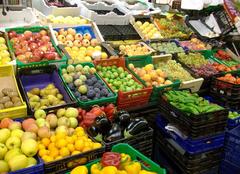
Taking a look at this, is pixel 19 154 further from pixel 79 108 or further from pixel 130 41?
pixel 130 41

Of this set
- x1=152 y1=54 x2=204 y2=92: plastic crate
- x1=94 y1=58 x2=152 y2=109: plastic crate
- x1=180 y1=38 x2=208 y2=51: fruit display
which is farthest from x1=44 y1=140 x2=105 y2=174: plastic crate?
x1=180 y1=38 x2=208 y2=51: fruit display

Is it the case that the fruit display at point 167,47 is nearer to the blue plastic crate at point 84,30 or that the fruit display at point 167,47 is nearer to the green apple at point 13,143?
the blue plastic crate at point 84,30

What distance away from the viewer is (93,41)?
4254mm

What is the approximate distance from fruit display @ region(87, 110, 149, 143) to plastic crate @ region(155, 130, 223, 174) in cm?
64

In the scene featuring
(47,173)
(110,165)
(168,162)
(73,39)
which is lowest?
(168,162)

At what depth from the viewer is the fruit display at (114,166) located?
6.61 ft

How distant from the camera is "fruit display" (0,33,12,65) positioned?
3.33 m

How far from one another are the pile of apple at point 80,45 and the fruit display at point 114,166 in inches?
69.6

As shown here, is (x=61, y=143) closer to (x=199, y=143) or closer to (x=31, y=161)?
(x=31, y=161)

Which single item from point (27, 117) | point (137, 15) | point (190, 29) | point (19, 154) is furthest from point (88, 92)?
point (190, 29)

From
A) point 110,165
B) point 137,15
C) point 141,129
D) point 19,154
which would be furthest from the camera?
point 137,15

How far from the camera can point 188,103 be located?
3.16 meters

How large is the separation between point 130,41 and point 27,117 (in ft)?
8.12

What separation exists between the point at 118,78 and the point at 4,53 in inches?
52.3
